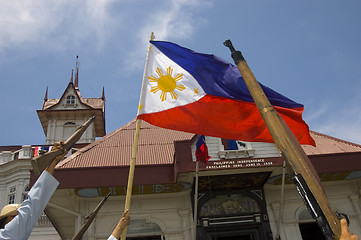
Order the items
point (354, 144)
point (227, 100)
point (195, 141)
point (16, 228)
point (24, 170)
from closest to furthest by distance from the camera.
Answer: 1. point (16, 228)
2. point (227, 100)
3. point (195, 141)
4. point (354, 144)
5. point (24, 170)

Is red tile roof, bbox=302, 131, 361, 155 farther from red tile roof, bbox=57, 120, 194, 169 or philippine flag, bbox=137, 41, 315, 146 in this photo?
philippine flag, bbox=137, 41, 315, 146

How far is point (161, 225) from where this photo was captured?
1083 cm

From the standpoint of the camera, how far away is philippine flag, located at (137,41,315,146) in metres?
5.90

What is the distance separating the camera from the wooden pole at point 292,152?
8.97ft

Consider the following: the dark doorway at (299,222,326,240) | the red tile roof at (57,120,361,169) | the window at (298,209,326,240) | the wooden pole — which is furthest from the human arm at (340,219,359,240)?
the dark doorway at (299,222,326,240)

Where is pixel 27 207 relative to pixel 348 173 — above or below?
below

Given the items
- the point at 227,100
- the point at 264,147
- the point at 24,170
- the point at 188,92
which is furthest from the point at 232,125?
the point at 24,170

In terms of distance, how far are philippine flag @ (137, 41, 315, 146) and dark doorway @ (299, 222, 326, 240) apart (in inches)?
362

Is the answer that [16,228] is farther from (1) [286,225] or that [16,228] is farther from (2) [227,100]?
(1) [286,225]

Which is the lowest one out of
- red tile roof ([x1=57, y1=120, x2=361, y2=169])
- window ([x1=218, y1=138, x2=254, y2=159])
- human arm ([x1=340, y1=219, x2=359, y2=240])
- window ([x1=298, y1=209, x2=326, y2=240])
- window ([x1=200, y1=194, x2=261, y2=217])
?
human arm ([x1=340, y1=219, x2=359, y2=240])

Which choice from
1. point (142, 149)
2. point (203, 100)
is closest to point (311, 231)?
point (142, 149)

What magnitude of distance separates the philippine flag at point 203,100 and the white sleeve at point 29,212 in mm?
3501

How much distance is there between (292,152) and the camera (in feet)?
10.4

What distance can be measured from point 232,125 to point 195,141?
14.6ft
